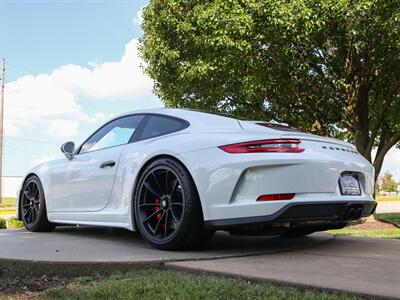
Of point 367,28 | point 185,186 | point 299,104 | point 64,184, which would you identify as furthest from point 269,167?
point 299,104

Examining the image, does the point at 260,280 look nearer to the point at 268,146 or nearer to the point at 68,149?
the point at 268,146

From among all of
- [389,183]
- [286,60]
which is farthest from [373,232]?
[389,183]

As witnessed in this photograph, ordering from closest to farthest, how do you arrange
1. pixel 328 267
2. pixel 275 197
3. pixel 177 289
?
pixel 177 289, pixel 328 267, pixel 275 197

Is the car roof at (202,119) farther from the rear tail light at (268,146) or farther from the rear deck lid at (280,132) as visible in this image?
the rear tail light at (268,146)

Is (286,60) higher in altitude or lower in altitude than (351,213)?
higher

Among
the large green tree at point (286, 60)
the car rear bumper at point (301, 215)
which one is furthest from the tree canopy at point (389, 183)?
the car rear bumper at point (301, 215)

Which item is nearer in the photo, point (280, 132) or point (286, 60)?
point (280, 132)

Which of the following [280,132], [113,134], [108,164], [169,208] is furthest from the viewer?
[113,134]

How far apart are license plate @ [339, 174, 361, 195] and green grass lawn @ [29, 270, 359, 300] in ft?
4.71

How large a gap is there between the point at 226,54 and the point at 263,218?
7557 millimetres

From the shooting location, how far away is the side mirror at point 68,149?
5.68 m

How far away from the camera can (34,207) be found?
6.14 m

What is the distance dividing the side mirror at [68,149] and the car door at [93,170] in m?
0.06

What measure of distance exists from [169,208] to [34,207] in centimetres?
257
